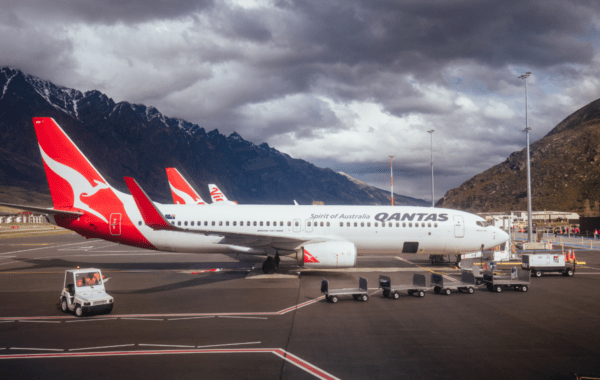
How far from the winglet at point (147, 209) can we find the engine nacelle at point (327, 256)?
7.62 metres

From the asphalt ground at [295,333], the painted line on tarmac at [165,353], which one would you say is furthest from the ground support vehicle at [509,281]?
the painted line on tarmac at [165,353]

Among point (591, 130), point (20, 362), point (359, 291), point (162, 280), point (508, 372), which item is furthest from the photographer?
point (591, 130)

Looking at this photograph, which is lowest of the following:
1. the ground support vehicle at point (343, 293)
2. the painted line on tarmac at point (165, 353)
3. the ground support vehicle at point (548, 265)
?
the painted line on tarmac at point (165, 353)

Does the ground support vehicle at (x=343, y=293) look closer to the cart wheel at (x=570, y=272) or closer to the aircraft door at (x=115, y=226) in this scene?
the aircraft door at (x=115, y=226)

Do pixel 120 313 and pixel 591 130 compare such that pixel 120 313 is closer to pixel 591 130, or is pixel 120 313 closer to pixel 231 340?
pixel 231 340

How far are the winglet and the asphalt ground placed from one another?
11.2 ft

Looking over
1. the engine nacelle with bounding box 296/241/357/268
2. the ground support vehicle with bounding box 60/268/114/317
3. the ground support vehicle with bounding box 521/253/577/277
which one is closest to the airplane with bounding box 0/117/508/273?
the engine nacelle with bounding box 296/241/357/268

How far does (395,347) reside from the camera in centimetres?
1085

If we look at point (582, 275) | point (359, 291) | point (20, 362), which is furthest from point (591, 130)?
point (20, 362)

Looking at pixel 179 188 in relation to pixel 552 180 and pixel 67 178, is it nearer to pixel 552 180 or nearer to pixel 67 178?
pixel 67 178

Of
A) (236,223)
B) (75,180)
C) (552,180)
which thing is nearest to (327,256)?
(236,223)

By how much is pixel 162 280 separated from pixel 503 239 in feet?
72.3

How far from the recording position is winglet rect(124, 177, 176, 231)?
1822 centimetres

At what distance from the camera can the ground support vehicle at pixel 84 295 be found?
1420 centimetres
